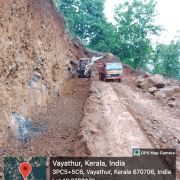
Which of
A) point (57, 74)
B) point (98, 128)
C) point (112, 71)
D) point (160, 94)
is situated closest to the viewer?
point (98, 128)

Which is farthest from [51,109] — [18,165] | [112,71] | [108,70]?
[112,71]

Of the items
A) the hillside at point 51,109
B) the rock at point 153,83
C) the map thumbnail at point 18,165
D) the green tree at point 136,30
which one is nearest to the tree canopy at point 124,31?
the green tree at point 136,30

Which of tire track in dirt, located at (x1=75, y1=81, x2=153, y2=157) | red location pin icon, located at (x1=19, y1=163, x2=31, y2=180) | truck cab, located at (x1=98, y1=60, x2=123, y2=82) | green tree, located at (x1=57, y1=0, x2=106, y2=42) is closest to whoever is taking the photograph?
red location pin icon, located at (x1=19, y1=163, x2=31, y2=180)

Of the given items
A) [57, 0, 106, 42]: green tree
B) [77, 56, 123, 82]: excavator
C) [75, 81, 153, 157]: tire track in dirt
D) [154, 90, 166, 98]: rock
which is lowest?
[75, 81, 153, 157]: tire track in dirt

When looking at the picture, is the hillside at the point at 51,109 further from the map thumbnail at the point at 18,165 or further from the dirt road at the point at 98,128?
the map thumbnail at the point at 18,165

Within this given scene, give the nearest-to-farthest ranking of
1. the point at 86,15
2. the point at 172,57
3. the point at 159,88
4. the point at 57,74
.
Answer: the point at 57,74
the point at 159,88
the point at 86,15
the point at 172,57

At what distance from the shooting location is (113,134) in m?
7.15

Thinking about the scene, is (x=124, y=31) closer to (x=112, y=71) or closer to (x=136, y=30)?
(x=136, y=30)

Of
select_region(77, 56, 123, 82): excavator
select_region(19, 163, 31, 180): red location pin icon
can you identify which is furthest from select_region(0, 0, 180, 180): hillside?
select_region(77, 56, 123, 82): excavator

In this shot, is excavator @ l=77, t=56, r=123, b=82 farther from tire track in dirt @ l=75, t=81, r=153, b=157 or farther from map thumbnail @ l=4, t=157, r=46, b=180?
map thumbnail @ l=4, t=157, r=46, b=180

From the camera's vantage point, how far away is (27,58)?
7441 mm

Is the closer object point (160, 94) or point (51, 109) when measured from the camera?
point (51, 109)

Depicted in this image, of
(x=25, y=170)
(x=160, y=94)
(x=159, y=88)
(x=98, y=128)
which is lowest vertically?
(x=25, y=170)

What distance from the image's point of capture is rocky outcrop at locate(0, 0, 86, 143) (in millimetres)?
5797
